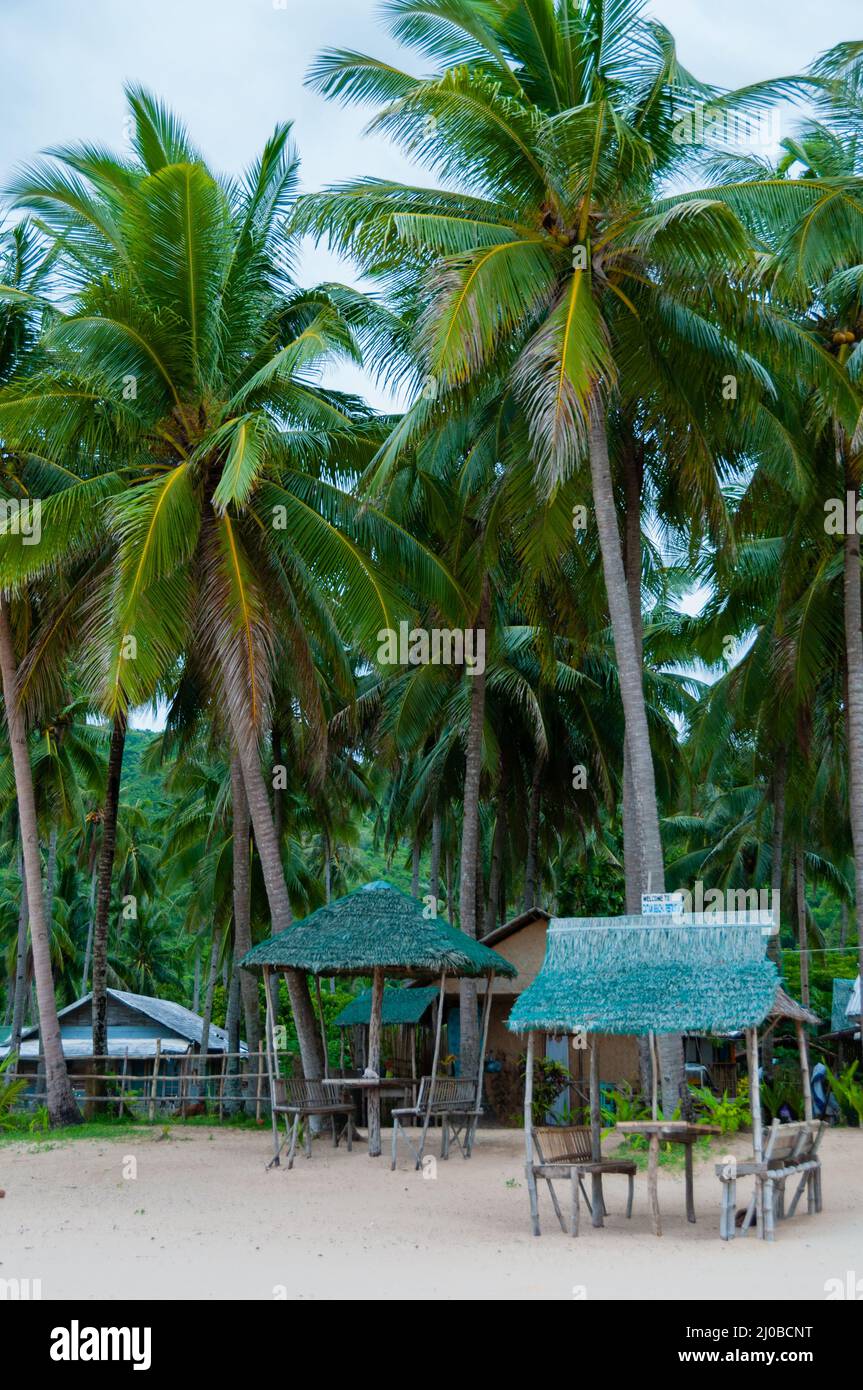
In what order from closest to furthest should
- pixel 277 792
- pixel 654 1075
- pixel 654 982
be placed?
pixel 654 982
pixel 654 1075
pixel 277 792

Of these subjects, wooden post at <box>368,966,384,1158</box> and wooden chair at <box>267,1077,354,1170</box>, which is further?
wooden post at <box>368,966,384,1158</box>

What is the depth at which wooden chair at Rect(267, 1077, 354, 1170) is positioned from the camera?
54.4ft

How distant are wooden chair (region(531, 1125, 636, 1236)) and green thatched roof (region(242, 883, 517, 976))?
4.39 metres

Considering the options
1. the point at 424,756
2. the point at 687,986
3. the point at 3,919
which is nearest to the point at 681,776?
the point at 424,756

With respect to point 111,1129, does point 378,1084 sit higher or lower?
higher

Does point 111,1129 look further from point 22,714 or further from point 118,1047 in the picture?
point 118,1047

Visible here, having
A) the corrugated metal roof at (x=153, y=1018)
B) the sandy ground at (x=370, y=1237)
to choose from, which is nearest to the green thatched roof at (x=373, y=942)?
the sandy ground at (x=370, y=1237)

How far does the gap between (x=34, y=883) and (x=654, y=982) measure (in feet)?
40.4

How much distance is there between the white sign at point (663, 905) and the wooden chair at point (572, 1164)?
82.9 inches

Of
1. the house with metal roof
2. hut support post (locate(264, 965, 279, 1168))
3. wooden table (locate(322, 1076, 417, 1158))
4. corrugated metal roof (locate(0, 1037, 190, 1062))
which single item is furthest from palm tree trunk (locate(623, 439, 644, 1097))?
the house with metal roof

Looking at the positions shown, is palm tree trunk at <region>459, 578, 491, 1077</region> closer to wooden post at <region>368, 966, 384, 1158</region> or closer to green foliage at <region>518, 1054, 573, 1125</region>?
green foliage at <region>518, 1054, 573, 1125</region>

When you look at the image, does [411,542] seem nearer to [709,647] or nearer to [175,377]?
[175,377]

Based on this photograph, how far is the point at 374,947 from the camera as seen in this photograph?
56.0 feet

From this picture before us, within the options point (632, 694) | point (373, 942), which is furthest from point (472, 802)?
point (632, 694)
